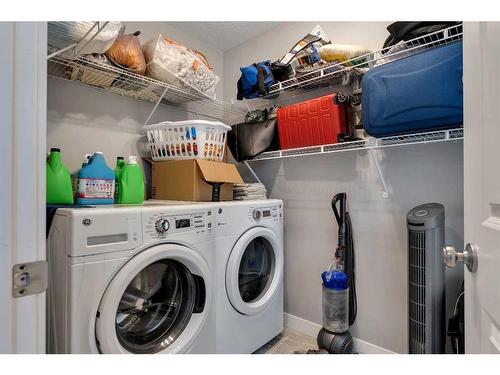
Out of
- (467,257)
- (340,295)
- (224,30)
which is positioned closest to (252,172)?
(340,295)

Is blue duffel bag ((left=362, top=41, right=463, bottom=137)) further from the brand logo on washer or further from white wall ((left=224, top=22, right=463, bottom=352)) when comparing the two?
the brand logo on washer

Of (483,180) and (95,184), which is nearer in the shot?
(483,180)

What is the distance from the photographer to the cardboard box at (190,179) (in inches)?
67.1

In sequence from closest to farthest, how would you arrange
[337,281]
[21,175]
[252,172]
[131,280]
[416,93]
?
[21,175] → [131,280] → [416,93] → [337,281] → [252,172]

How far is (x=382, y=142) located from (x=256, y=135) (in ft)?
2.90

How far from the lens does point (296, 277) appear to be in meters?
2.17

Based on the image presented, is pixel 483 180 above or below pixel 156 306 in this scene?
above

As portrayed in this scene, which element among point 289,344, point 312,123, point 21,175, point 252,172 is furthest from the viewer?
point 252,172

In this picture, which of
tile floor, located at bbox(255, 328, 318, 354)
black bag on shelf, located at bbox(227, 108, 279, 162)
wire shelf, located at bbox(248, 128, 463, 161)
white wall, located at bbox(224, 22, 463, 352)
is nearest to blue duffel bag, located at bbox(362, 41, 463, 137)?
wire shelf, located at bbox(248, 128, 463, 161)

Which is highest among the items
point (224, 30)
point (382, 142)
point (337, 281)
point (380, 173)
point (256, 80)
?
point (224, 30)

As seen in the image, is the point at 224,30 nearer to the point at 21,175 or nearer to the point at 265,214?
the point at 265,214

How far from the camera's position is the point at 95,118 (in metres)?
1.85
